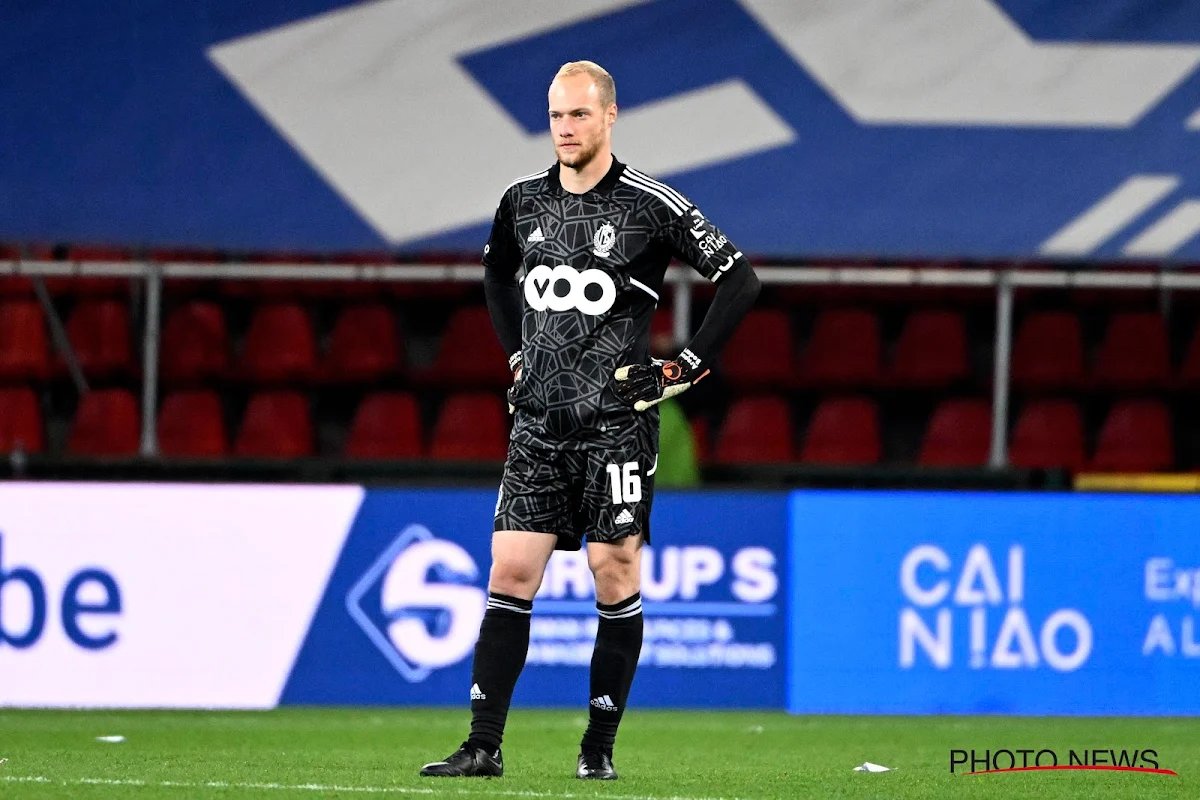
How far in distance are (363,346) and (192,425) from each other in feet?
3.48

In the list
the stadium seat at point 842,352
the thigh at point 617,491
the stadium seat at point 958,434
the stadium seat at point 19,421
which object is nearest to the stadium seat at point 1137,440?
the stadium seat at point 958,434

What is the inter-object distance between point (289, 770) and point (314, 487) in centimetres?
291

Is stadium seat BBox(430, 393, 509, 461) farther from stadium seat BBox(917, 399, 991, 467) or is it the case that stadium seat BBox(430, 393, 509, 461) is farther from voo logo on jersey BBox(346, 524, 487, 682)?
voo logo on jersey BBox(346, 524, 487, 682)

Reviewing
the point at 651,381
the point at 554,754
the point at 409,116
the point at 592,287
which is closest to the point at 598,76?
the point at 592,287

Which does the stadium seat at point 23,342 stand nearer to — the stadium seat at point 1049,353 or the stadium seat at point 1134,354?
the stadium seat at point 1049,353

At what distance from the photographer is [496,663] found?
14.5 feet

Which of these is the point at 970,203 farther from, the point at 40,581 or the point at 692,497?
the point at 40,581

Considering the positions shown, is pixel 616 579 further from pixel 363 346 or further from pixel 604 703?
pixel 363 346

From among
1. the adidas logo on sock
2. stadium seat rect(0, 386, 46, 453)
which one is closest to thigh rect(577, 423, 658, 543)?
the adidas logo on sock

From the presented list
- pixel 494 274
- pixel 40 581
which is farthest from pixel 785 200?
pixel 494 274

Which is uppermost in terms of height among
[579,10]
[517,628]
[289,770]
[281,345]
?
[579,10]

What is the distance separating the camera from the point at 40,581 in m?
7.23

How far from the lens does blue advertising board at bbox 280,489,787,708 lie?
24.4 ft

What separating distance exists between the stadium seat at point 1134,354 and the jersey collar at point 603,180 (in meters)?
6.73
